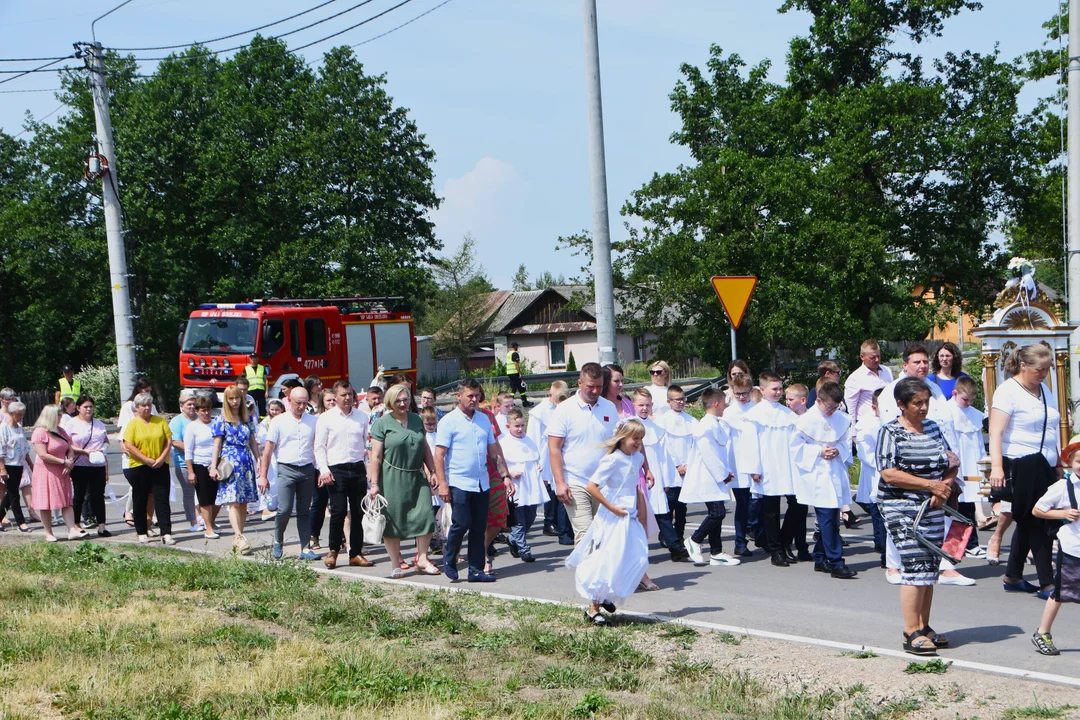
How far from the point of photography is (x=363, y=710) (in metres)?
5.76

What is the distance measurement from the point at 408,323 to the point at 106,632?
25394 mm

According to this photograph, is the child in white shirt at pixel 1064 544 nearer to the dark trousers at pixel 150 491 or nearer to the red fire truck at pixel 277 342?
the dark trousers at pixel 150 491

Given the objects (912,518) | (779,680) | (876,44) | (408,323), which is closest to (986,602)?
(912,518)

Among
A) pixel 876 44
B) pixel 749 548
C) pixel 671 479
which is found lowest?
pixel 749 548

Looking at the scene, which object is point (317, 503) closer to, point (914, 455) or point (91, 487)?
point (91, 487)

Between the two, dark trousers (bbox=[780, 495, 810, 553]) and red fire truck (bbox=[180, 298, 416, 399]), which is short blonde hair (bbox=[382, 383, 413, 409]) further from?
red fire truck (bbox=[180, 298, 416, 399])

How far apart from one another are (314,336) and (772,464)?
20.9 meters

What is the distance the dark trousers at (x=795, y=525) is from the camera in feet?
32.5

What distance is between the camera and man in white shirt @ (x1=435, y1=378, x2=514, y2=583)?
30.9ft

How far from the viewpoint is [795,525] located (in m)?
9.96

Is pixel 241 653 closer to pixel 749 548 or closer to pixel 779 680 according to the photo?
pixel 779 680

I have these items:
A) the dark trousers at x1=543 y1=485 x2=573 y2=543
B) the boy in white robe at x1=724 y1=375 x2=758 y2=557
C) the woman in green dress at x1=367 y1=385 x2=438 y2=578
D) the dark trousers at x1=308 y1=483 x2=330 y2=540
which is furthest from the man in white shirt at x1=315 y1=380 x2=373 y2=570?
the boy in white robe at x1=724 y1=375 x2=758 y2=557

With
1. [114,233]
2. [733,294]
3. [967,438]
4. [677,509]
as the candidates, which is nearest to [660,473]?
[677,509]

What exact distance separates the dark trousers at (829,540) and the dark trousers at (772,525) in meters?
0.53
